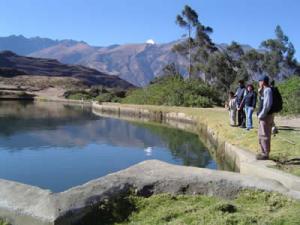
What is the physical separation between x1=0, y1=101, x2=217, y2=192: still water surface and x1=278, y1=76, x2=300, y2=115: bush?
511 centimetres

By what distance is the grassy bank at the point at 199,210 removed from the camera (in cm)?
592

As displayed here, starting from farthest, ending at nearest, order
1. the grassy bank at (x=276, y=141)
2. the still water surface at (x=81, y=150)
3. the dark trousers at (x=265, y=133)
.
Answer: the still water surface at (x=81, y=150)
the grassy bank at (x=276, y=141)
the dark trousers at (x=265, y=133)

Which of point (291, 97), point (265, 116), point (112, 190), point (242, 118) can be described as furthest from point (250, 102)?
point (291, 97)

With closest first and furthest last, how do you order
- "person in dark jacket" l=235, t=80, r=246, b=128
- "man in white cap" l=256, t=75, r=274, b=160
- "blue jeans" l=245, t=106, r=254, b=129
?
"man in white cap" l=256, t=75, r=274, b=160 < "blue jeans" l=245, t=106, r=254, b=129 < "person in dark jacket" l=235, t=80, r=246, b=128

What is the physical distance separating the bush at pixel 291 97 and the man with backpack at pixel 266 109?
14.7m

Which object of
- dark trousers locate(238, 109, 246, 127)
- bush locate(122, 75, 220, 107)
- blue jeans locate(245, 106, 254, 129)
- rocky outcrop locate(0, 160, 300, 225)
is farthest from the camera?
bush locate(122, 75, 220, 107)

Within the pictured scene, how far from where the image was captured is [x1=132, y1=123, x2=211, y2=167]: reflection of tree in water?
18.0m

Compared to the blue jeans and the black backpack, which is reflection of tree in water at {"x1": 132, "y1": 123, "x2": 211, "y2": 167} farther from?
the black backpack

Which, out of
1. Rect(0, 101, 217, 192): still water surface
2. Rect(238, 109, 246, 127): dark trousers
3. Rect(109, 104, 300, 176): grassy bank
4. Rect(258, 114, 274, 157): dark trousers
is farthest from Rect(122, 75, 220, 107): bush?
Rect(258, 114, 274, 157): dark trousers

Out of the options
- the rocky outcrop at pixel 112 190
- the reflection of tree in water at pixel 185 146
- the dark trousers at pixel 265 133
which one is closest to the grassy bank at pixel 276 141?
the dark trousers at pixel 265 133

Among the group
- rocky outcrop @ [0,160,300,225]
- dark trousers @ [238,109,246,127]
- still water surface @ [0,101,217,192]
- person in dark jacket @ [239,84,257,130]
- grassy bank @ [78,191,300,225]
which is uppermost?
person in dark jacket @ [239,84,257,130]

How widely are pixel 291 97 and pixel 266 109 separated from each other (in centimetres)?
1663

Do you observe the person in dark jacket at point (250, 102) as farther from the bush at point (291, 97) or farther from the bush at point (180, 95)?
the bush at point (180, 95)

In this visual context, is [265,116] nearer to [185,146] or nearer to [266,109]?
[266,109]
